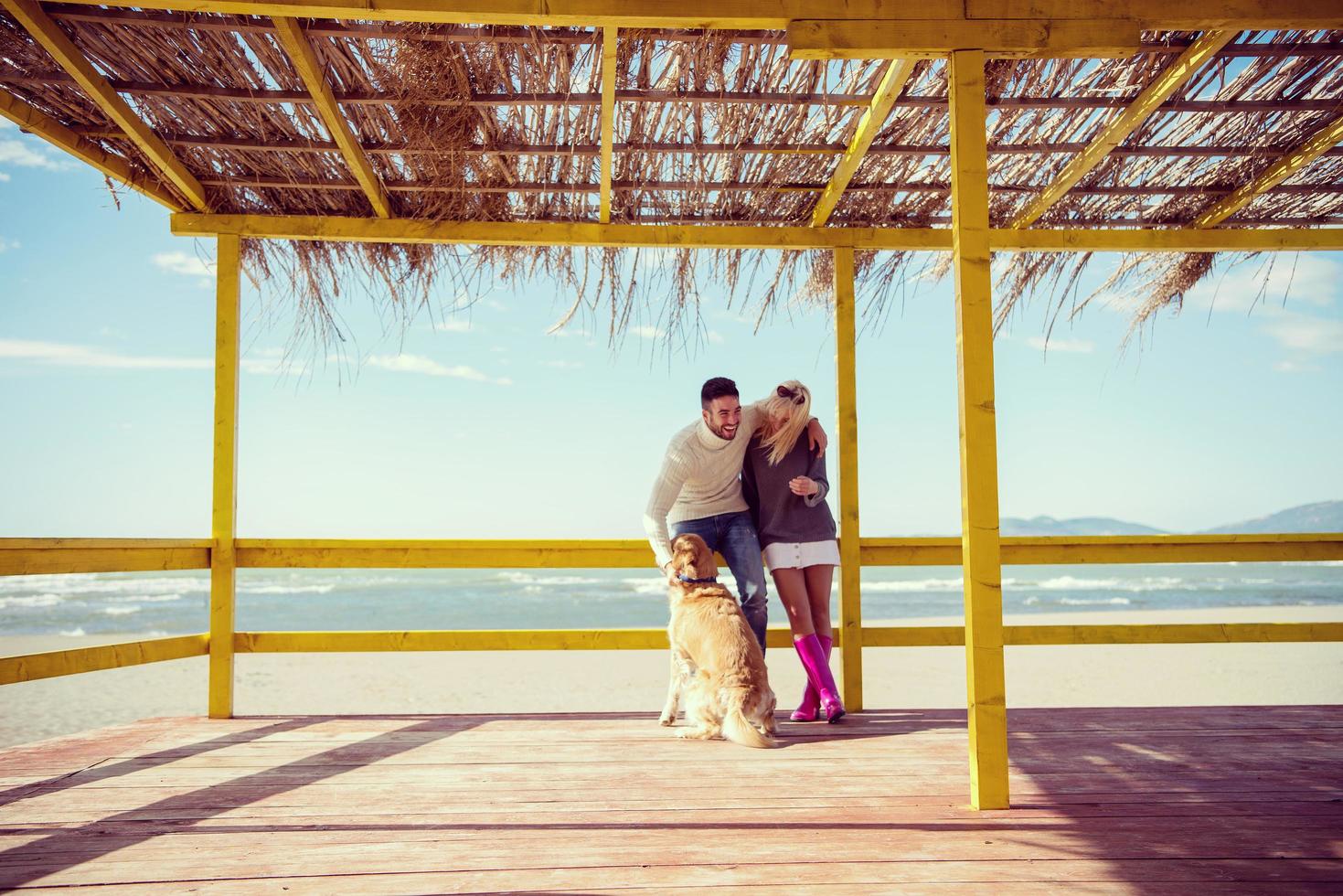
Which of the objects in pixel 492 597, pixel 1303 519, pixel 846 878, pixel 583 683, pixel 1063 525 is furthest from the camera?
pixel 1303 519

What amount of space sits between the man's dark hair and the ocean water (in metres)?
18.0

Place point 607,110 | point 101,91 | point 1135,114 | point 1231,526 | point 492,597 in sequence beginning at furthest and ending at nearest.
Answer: point 1231,526, point 492,597, point 1135,114, point 607,110, point 101,91

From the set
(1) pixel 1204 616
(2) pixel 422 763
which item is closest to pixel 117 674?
(2) pixel 422 763

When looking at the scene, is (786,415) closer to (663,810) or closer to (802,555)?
(802,555)

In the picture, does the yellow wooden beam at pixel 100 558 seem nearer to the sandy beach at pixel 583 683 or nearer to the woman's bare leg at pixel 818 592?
the woman's bare leg at pixel 818 592

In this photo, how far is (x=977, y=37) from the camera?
3.09 metres

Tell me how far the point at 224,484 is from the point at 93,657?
1120 mm

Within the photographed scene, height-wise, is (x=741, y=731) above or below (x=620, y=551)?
below

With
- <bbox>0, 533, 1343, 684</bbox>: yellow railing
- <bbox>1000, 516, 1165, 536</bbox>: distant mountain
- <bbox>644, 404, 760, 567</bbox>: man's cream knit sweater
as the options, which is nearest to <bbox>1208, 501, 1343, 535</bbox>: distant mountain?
<bbox>1000, 516, 1165, 536</bbox>: distant mountain

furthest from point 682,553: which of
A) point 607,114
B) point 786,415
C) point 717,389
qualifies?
point 607,114

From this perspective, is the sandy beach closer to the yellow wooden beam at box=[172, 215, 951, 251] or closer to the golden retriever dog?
the golden retriever dog

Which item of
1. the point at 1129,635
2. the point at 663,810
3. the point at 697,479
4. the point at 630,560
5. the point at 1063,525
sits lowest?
the point at 1063,525

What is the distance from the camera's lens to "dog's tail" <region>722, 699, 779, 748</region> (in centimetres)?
391

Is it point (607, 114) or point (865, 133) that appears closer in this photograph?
point (607, 114)
